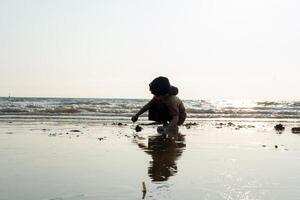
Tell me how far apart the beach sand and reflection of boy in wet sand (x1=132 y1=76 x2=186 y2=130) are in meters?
2.54

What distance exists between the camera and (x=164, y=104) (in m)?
11.7

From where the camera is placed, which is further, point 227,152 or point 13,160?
point 227,152

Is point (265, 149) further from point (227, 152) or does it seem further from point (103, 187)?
point (103, 187)

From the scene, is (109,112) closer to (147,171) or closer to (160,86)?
(160,86)

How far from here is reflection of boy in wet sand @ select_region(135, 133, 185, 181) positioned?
5.65 metres

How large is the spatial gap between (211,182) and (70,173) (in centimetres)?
158

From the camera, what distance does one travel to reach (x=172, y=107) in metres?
11.5

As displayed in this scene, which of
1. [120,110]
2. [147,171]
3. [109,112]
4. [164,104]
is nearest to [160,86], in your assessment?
[164,104]

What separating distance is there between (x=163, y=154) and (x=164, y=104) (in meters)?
4.14

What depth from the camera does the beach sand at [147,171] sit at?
4488 millimetres

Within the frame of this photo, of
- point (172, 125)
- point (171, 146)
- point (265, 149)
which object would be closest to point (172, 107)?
point (172, 125)

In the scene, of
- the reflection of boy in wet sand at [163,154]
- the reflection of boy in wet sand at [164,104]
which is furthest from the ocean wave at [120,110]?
the reflection of boy in wet sand at [163,154]

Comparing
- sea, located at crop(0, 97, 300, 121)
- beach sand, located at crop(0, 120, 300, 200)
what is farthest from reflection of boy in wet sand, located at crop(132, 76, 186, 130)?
sea, located at crop(0, 97, 300, 121)

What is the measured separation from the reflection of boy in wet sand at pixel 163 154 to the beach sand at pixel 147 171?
1 cm
